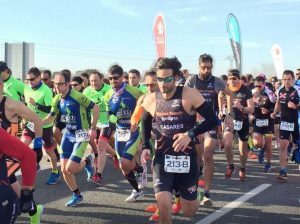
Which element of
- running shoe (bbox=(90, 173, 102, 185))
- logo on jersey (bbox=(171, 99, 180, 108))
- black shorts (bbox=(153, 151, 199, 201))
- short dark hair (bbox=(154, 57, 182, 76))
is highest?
short dark hair (bbox=(154, 57, 182, 76))

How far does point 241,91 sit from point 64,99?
12.8 feet

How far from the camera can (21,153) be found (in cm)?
305

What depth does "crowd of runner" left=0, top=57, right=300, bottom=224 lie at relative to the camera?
157 inches

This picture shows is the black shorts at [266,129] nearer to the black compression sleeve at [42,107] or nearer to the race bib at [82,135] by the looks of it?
the race bib at [82,135]

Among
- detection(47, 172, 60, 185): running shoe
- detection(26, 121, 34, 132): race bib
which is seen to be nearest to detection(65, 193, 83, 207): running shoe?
detection(47, 172, 60, 185): running shoe

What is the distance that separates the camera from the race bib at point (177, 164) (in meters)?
4.65

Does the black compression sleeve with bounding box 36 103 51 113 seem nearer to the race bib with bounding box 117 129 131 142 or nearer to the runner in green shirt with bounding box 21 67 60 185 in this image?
the runner in green shirt with bounding box 21 67 60 185

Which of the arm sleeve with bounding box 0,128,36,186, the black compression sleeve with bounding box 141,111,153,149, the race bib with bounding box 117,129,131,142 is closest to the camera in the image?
the arm sleeve with bounding box 0,128,36,186

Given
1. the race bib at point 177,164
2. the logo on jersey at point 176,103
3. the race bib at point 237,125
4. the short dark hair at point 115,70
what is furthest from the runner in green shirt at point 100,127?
the logo on jersey at point 176,103

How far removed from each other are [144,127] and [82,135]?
2.24 meters

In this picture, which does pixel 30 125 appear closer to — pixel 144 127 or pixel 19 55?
pixel 144 127

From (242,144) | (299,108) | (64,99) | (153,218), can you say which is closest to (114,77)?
(64,99)

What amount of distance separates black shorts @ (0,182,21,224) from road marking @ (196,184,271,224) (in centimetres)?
321

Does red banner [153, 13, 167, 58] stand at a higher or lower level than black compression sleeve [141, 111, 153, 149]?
higher
